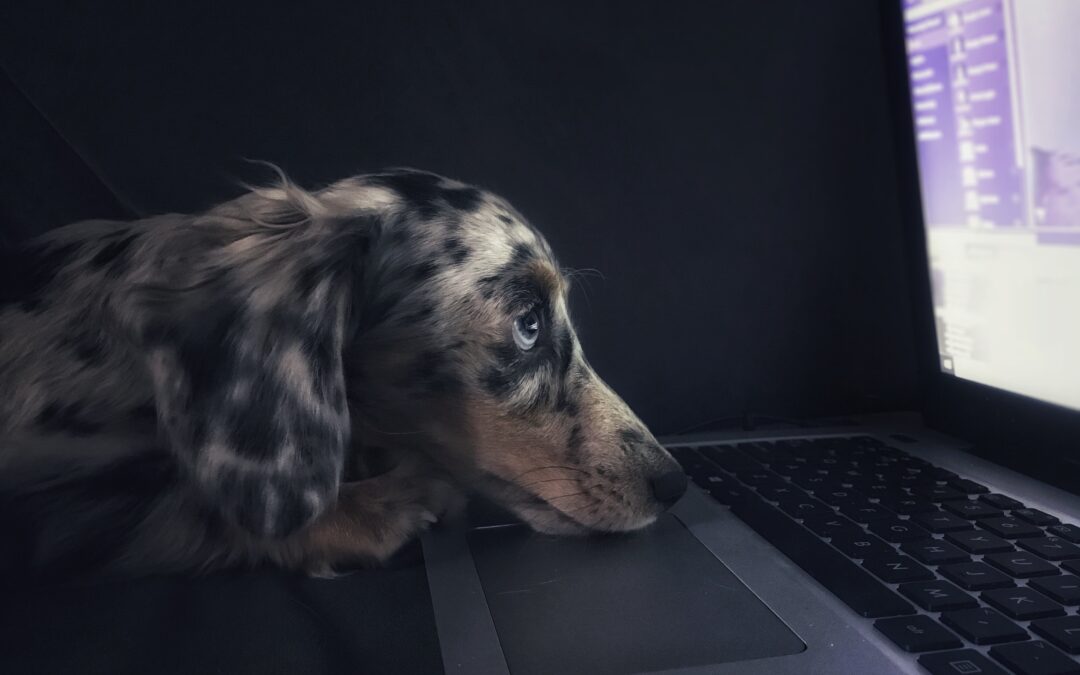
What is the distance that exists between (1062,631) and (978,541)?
0.21 m

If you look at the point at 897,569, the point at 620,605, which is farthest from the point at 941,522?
the point at 620,605

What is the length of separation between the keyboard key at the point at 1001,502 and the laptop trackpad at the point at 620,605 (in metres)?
0.39

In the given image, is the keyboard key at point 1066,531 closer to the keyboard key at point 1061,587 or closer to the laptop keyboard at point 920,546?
the laptop keyboard at point 920,546

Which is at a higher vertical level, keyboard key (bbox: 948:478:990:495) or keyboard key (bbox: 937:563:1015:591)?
keyboard key (bbox: 937:563:1015:591)

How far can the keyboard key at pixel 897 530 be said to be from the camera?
966 mm

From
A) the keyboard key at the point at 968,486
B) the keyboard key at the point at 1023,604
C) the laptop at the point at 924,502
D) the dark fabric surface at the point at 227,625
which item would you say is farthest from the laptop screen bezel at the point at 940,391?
the dark fabric surface at the point at 227,625

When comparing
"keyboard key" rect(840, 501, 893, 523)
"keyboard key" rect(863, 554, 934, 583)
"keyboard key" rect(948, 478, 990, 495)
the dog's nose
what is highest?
the dog's nose

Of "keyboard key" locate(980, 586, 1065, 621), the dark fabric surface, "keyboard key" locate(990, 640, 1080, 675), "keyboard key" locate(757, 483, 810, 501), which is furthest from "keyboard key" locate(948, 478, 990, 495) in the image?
the dark fabric surface

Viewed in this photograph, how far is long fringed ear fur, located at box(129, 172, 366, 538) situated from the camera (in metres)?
0.94

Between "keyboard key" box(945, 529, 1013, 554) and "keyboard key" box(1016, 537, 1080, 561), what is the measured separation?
2 cm

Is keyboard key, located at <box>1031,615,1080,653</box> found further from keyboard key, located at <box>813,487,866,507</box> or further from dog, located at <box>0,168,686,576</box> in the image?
dog, located at <box>0,168,686,576</box>

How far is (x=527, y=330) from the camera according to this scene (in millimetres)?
1241

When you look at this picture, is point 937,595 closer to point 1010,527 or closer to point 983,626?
point 983,626

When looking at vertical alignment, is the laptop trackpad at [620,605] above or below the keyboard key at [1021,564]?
above
